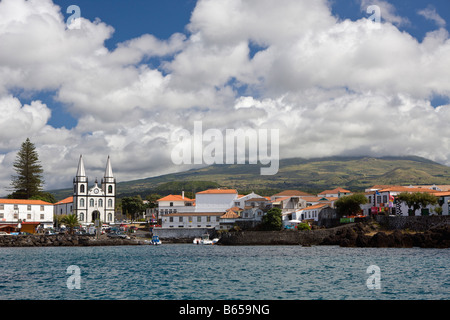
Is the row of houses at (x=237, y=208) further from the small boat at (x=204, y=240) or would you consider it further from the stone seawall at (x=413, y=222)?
the small boat at (x=204, y=240)

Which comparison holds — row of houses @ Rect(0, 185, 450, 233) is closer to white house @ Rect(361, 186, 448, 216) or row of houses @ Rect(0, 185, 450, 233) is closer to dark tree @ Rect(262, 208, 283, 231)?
white house @ Rect(361, 186, 448, 216)

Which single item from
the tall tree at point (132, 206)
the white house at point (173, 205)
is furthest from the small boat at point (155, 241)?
the tall tree at point (132, 206)

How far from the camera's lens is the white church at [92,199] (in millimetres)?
132250

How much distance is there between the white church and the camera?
132 m

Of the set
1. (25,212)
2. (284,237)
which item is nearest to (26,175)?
(25,212)

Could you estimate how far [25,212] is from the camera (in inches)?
4414

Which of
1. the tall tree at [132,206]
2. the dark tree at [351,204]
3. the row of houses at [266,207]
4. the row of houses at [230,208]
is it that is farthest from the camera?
the tall tree at [132,206]

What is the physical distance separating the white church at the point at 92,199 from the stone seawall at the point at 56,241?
4189cm

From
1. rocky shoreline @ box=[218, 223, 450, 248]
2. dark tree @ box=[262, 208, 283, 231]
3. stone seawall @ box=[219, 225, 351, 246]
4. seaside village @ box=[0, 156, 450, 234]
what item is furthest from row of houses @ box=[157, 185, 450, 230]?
stone seawall @ box=[219, 225, 351, 246]

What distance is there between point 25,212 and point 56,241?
2891 centimetres

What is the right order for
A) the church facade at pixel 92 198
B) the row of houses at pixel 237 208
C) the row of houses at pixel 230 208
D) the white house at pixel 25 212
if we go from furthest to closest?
the church facade at pixel 92 198 → the white house at pixel 25 212 → the row of houses at pixel 230 208 → the row of houses at pixel 237 208

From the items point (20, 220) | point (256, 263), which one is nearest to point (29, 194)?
point (20, 220)

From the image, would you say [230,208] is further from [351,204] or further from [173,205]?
[351,204]
